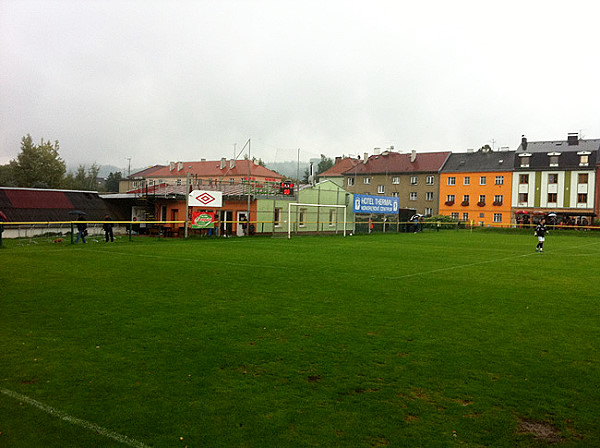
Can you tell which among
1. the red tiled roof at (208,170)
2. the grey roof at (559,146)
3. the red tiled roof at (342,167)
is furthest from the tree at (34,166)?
the grey roof at (559,146)

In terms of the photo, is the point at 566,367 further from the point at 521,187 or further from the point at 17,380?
the point at 521,187

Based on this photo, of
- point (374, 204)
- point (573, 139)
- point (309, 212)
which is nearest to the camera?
point (309, 212)

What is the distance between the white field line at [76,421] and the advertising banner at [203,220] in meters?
26.1

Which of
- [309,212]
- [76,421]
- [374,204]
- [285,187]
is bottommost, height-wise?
[76,421]

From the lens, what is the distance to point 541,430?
4.58m

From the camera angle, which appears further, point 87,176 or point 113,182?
point 113,182

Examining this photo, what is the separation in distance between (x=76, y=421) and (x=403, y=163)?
7380 centimetres

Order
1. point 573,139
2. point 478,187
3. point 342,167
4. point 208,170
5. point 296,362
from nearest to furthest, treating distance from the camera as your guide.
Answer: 1. point 296,362
2. point 573,139
3. point 478,187
4. point 342,167
5. point 208,170

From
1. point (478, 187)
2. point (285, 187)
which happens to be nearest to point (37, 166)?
point (285, 187)

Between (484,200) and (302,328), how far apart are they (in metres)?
65.3

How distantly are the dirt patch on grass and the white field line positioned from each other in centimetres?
338

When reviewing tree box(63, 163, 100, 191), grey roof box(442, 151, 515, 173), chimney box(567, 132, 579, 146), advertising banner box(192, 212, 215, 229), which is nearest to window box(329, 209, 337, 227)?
advertising banner box(192, 212, 215, 229)

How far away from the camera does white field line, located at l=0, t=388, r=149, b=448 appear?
4.18 m

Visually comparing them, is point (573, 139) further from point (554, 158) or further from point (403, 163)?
point (403, 163)
